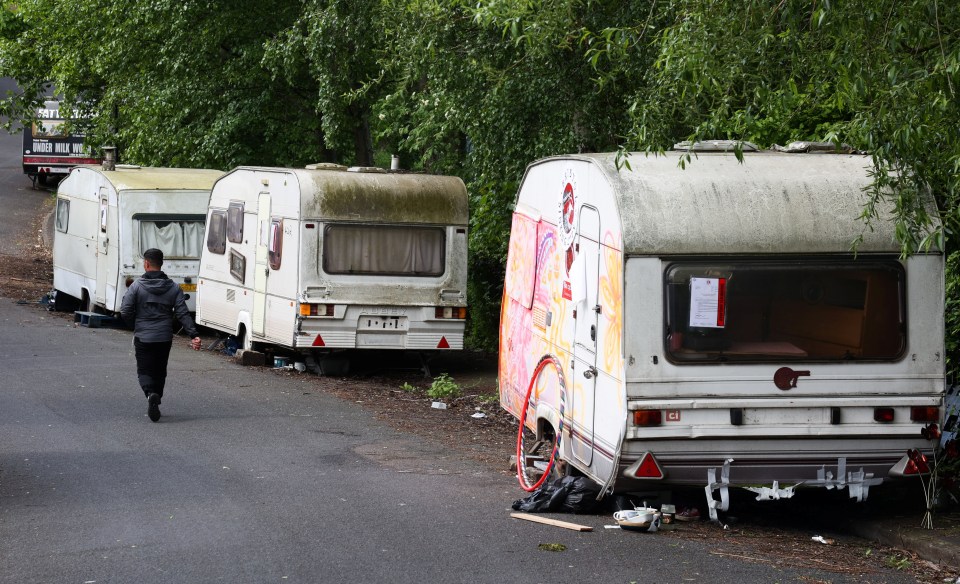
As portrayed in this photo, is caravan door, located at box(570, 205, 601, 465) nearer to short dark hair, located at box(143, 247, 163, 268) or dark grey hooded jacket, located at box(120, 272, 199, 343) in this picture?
dark grey hooded jacket, located at box(120, 272, 199, 343)

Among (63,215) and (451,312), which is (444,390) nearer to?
(451,312)

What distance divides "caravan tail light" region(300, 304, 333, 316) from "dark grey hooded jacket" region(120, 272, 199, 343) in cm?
330

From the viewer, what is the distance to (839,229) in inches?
313

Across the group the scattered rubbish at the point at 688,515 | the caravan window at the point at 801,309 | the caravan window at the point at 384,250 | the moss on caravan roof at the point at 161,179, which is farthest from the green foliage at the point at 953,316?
the moss on caravan roof at the point at 161,179

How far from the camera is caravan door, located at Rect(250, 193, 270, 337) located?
16.9m

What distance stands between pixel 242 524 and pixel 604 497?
249 centimetres

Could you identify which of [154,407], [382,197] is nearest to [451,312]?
[382,197]

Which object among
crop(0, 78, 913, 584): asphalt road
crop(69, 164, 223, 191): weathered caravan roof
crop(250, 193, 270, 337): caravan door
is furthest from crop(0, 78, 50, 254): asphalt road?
crop(0, 78, 913, 584): asphalt road

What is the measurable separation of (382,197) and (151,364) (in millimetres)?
4475

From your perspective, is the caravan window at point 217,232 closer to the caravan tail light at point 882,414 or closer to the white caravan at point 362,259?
the white caravan at point 362,259

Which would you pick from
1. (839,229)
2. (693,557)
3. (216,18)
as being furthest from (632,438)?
(216,18)

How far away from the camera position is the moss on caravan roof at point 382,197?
15.9m

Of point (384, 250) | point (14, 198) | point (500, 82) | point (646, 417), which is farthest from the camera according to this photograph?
point (14, 198)

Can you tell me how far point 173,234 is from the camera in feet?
68.7
